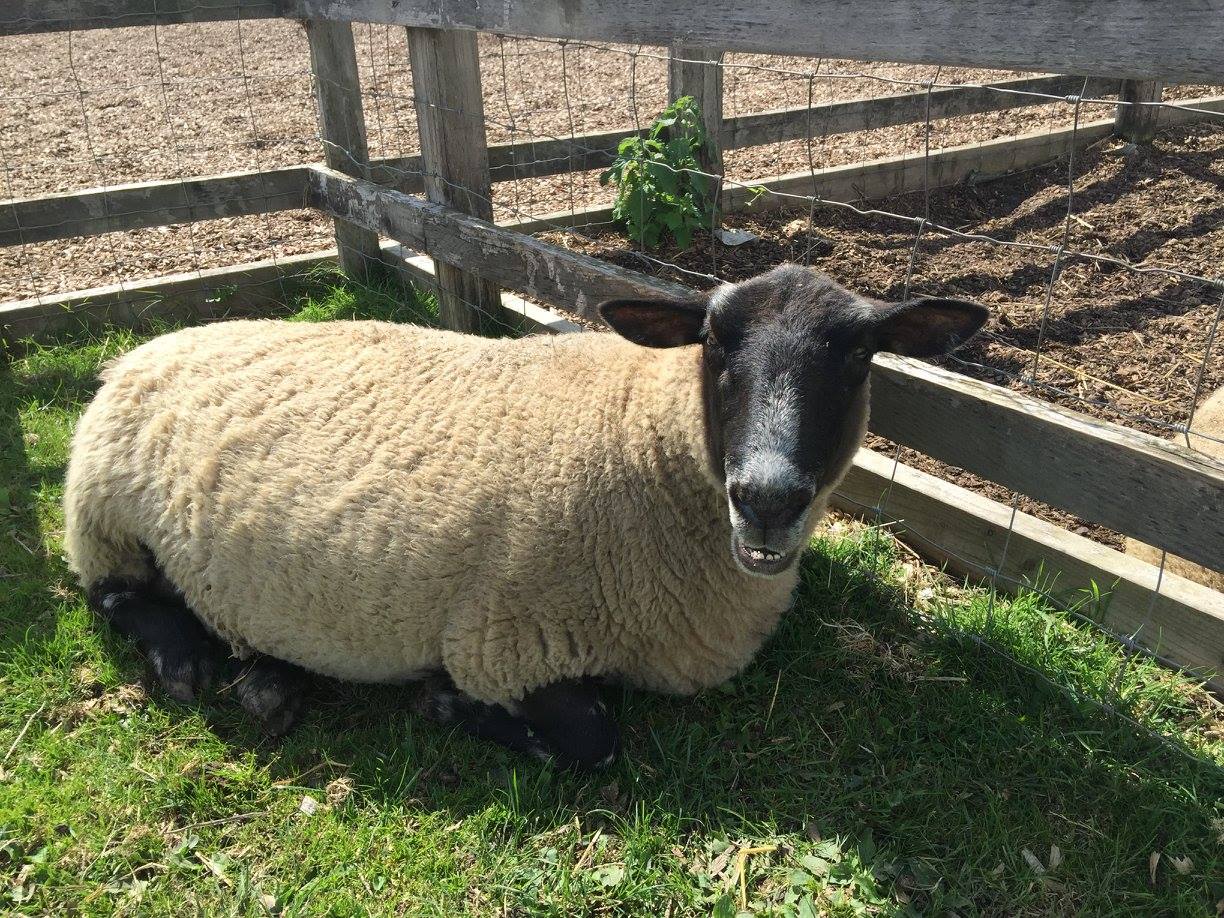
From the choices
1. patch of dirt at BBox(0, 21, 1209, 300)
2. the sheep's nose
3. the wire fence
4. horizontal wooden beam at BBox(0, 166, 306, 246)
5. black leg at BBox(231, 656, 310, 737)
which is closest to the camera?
the sheep's nose

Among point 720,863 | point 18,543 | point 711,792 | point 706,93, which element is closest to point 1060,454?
point 711,792

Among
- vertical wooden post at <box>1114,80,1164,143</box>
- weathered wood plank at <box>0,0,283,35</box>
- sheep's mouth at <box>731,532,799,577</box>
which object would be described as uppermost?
weathered wood plank at <box>0,0,283,35</box>

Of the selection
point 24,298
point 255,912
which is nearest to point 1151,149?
point 255,912

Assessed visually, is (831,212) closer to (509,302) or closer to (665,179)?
(665,179)

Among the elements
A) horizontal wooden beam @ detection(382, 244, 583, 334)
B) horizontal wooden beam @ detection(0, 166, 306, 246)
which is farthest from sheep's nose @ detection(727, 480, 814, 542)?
horizontal wooden beam @ detection(0, 166, 306, 246)

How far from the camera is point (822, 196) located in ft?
21.9

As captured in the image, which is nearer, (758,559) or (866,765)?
(758,559)

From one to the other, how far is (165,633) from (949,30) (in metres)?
3.62

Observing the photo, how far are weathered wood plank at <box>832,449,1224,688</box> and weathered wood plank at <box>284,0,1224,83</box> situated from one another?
5.46 feet

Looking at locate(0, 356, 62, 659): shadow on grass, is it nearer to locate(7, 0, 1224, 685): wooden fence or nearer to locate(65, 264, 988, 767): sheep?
locate(65, 264, 988, 767): sheep

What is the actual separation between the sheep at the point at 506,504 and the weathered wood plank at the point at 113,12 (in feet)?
10.9

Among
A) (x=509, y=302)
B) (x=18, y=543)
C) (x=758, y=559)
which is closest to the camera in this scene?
(x=758, y=559)

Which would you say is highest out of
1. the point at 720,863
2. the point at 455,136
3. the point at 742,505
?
the point at 455,136

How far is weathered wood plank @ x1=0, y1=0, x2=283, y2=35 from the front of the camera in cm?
541
